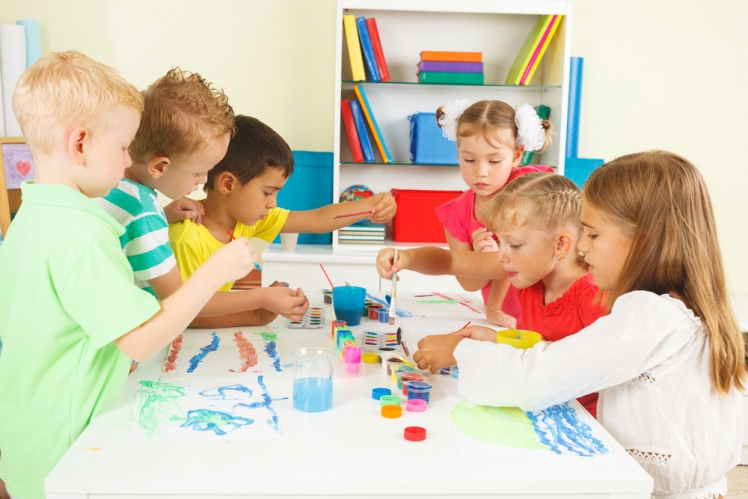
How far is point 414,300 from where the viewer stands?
2.19 m

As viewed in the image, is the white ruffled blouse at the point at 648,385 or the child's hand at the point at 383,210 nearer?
the white ruffled blouse at the point at 648,385

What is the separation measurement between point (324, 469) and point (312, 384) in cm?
24

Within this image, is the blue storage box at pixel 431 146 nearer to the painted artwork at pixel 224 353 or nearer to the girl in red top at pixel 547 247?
the girl in red top at pixel 547 247

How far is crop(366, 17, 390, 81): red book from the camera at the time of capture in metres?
3.24

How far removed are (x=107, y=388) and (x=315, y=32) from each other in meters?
2.66

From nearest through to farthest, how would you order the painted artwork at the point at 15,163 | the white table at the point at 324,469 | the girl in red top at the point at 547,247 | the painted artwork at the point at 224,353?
1. the white table at the point at 324,469
2. the painted artwork at the point at 224,353
3. the girl in red top at the point at 547,247
4. the painted artwork at the point at 15,163

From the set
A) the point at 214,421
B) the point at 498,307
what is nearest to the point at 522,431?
the point at 214,421

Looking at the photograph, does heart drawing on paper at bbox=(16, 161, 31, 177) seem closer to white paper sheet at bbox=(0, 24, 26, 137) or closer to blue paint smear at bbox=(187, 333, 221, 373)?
white paper sheet at bbox=(0, 24, 26, 137)

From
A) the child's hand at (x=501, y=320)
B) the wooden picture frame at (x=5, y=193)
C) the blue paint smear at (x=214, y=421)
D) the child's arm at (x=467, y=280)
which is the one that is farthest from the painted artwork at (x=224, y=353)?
the wooden picture frame at (x=5, y=193)


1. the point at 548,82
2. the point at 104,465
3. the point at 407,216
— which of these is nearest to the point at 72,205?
the point at 104,465

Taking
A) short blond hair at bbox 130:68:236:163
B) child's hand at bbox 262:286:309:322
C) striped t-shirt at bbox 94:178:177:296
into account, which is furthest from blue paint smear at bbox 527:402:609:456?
short blond hair at bbox 130:68:236:163

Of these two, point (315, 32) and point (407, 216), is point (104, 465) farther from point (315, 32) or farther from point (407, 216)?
point (315, 32)

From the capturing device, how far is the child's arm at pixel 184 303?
3.72 feet

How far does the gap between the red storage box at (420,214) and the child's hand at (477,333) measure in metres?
1.83
